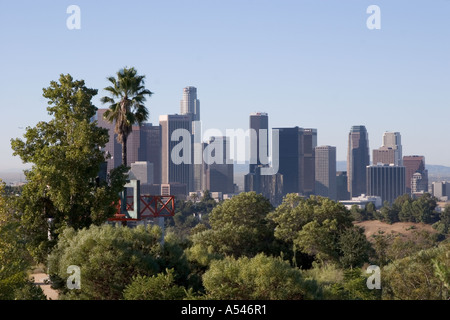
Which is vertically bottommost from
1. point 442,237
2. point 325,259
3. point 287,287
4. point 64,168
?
point 442,237

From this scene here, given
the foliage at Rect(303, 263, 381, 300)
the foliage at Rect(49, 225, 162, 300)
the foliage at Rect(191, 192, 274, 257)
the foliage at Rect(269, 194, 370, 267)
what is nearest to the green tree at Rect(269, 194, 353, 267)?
the foliage at Rect(269, 194, 370, 267)

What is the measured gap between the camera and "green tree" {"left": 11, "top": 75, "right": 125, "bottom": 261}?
3553 centimetres

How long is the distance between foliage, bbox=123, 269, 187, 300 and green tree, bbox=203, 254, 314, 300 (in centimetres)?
144

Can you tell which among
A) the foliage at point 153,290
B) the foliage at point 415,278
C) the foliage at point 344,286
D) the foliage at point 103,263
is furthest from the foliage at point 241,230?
the foliage at point 153,290

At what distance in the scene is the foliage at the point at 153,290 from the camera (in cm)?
2758

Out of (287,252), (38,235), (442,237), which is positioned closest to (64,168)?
(38,235)

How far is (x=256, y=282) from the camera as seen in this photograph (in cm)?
2745

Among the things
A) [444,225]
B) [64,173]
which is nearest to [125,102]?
[64,173]

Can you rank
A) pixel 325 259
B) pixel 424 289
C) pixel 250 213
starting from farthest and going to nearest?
pixel 250 213 < pixel 325 259 < pixel 424 289

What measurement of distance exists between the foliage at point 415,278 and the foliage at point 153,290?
18.8 m

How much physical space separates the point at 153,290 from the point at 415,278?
23066 mm
